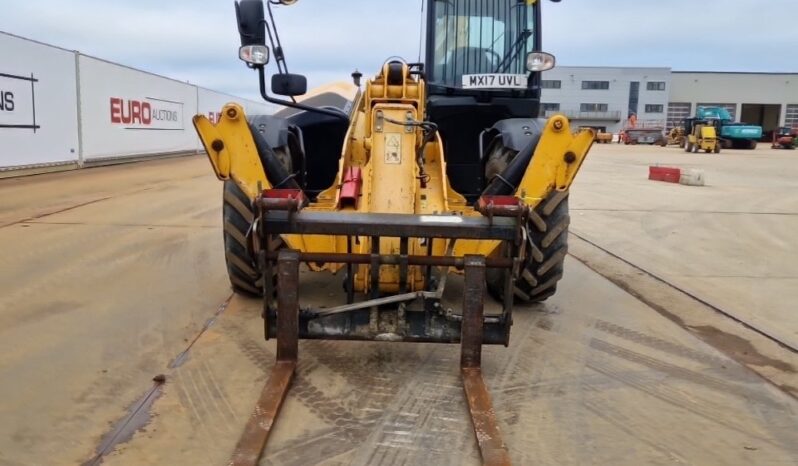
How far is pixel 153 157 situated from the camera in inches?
899

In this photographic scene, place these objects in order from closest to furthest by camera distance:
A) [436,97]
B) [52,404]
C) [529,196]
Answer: [52,404] → [529,196] → [436,97]

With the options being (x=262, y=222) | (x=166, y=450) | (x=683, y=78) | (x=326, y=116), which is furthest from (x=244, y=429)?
(x=683, y=78)

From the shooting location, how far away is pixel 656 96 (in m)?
75.0

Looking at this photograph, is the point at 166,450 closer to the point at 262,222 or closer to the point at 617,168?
the point at 262,222

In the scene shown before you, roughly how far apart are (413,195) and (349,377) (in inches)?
47.6

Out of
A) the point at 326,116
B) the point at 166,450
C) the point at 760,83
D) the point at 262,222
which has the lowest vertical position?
the point at 166,450

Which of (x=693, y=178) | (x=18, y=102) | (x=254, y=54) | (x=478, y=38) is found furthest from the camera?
(x=693, y=178)

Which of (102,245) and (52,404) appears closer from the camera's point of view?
(52,404)

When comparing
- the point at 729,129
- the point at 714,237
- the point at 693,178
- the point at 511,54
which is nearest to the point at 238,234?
the point at 511,54

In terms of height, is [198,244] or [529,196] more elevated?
[529,196]

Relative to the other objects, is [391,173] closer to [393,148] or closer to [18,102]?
[393,148]

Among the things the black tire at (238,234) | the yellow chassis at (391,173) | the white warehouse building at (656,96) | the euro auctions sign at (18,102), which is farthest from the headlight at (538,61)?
the white warehouse building at (656,96)

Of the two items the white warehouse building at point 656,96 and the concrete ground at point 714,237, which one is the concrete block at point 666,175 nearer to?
the concrete ground at point 714,237

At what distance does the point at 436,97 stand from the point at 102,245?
13.5ft
